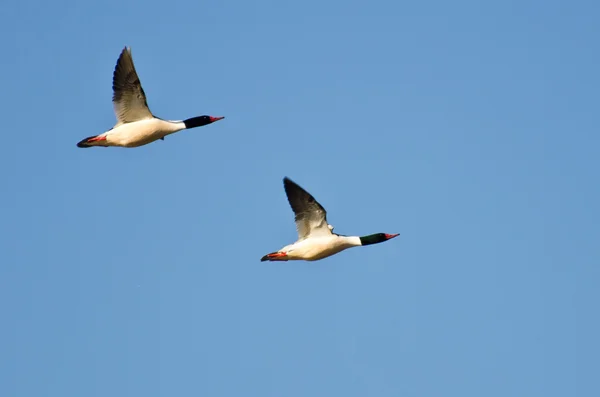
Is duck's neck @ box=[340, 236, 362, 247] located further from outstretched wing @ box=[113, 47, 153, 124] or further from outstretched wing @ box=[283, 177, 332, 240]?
outstretched wing @ box=[113, 47, 153, 124]

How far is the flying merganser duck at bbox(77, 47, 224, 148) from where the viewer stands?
92.9m

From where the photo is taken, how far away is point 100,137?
9331 centimetres

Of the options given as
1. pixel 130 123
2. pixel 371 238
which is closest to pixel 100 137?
pixel 130 123

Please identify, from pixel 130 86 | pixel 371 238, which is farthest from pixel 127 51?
pixel 371 238

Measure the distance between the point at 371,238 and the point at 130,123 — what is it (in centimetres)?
621

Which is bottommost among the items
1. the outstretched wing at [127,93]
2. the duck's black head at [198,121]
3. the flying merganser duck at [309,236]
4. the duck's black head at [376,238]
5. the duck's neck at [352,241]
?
the duck's black head at [376,238]

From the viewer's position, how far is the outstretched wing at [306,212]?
92.2 meters

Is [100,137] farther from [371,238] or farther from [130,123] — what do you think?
[371,238]

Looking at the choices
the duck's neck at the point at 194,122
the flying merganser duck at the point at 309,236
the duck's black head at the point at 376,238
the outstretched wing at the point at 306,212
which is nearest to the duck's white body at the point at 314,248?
the flying merganser duck at the point at 309,236

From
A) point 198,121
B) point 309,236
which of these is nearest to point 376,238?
point 309,236

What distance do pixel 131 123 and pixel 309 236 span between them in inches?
194

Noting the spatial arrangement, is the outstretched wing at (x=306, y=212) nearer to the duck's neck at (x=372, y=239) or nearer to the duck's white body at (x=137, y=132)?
the duck's neck at (x=372, y=239)

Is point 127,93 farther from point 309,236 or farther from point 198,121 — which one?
point 309,236

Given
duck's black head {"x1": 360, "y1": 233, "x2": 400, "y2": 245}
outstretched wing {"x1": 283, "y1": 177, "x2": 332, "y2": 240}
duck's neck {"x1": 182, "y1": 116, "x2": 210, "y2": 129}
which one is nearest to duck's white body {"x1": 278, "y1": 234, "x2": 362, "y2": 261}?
outstretched wing {"x1": 283, "y1": 177, "x2": 332, "y2": 240}
